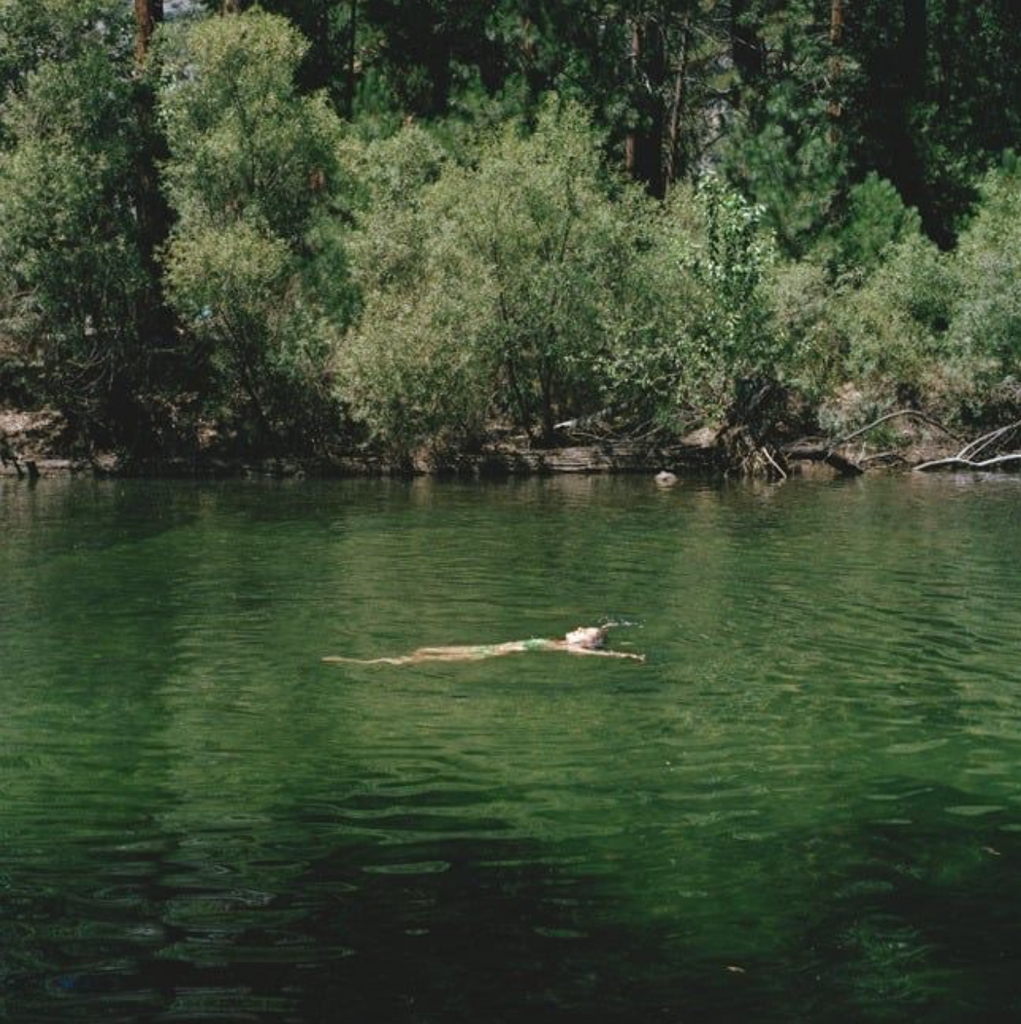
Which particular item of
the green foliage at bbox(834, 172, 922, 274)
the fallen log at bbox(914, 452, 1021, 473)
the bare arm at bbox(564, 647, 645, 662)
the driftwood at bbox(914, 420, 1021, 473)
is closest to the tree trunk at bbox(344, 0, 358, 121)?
A: the green foliage at bbox(834, 172, 922, 274)

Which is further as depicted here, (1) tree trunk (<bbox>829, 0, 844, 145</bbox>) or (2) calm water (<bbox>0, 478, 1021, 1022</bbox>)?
(1) tree trunk (<bbox>829, 0, 844, 145</bbox>)

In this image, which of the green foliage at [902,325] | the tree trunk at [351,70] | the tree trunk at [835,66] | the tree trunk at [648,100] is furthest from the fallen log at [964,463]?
the tree trunk at [351,70]

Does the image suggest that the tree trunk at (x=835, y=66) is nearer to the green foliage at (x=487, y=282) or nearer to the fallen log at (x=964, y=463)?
the green foliage at (x=487, y=282)

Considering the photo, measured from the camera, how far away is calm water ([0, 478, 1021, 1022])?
372 inches

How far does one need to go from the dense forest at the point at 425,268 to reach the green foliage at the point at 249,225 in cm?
10

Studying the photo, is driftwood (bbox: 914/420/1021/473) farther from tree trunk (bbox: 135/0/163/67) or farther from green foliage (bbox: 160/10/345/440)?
tree trunk (bbox: 135/0/163/67)

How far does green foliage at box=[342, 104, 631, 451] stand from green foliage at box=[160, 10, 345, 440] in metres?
2.39

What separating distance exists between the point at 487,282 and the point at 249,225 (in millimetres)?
8722

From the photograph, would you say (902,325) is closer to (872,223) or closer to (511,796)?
(872,223)

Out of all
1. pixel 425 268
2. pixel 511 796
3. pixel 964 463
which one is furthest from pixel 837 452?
pixel 511 796

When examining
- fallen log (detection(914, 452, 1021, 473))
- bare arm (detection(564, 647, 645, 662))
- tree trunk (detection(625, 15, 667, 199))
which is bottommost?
bare arm (detection(564, 647, 645, 662))

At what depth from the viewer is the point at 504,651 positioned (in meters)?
20.4

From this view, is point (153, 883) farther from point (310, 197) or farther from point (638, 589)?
point (310, 197)

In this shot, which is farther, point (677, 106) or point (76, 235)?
point (677, 106)
